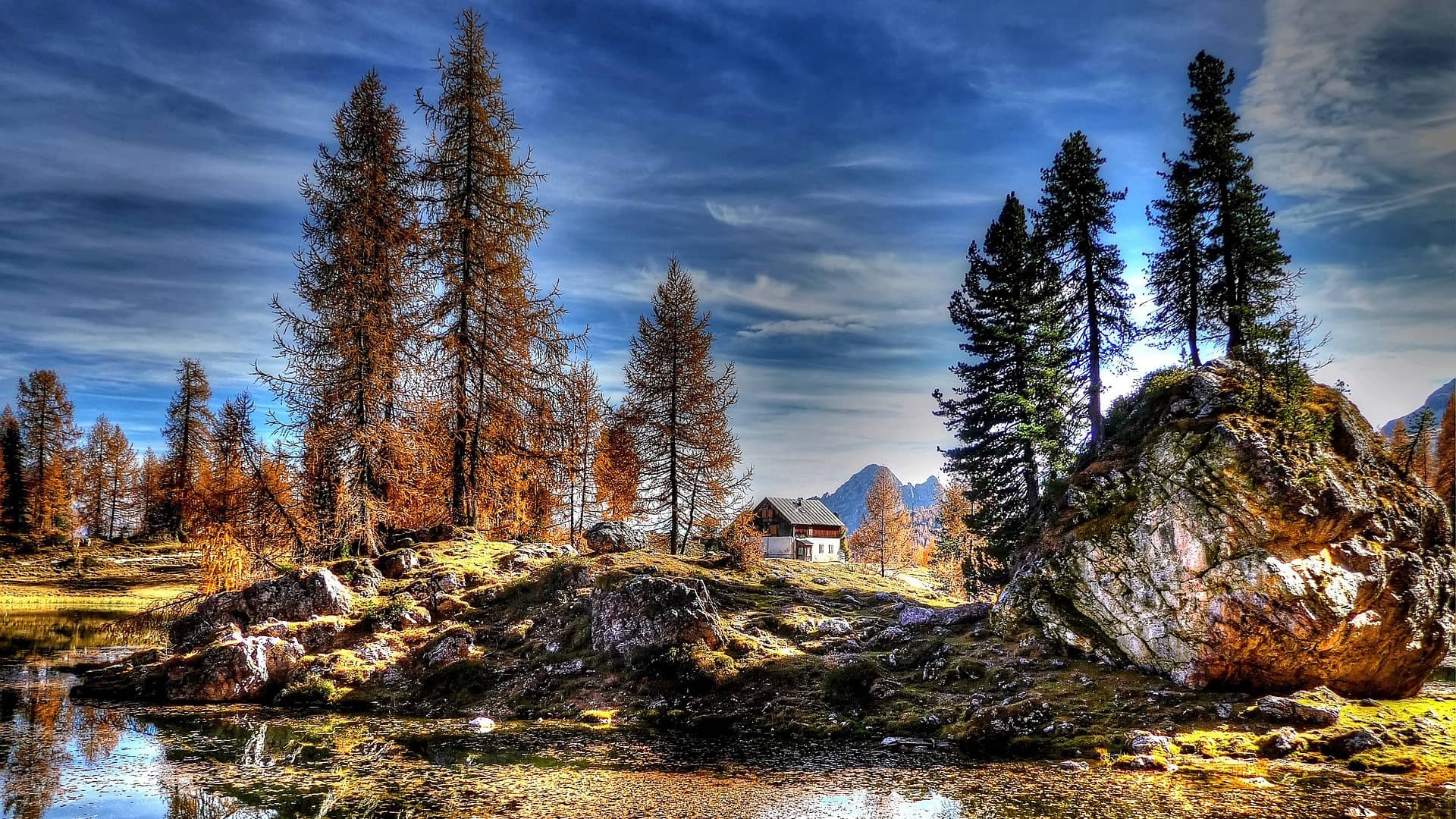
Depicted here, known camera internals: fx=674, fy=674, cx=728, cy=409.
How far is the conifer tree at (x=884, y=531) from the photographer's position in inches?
2825

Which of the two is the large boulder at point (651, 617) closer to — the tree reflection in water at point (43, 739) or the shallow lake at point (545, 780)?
the shallow lake at point (545, 780)

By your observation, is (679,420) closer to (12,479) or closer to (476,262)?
(476,262)

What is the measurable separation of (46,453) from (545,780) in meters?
86.8

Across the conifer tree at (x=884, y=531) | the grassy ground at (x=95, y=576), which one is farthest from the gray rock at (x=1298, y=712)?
the grassy ground at (x=95, y=576)

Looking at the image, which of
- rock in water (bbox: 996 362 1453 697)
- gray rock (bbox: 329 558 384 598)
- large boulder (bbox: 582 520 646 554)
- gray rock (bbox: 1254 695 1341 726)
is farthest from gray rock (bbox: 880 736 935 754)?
large boulder (bbox: 582 520 646 554)

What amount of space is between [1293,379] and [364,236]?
3202cm

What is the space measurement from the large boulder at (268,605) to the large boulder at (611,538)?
14154 mm

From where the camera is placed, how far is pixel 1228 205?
28.6 metres

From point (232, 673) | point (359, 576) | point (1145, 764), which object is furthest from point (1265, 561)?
point (232, 673)

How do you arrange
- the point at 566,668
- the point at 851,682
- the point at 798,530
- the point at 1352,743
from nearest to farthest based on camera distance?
the point at 1352,743 < the point at 851,682 < the point at 566,668 < the point at 798,530

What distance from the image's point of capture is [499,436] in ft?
99.8

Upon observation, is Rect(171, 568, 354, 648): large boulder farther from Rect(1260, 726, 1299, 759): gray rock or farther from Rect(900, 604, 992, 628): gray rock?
Rect(1260, 726, 1299, 759): gray rock

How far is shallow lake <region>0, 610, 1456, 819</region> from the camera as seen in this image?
10.9 metres

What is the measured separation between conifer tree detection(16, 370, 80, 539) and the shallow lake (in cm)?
7115
